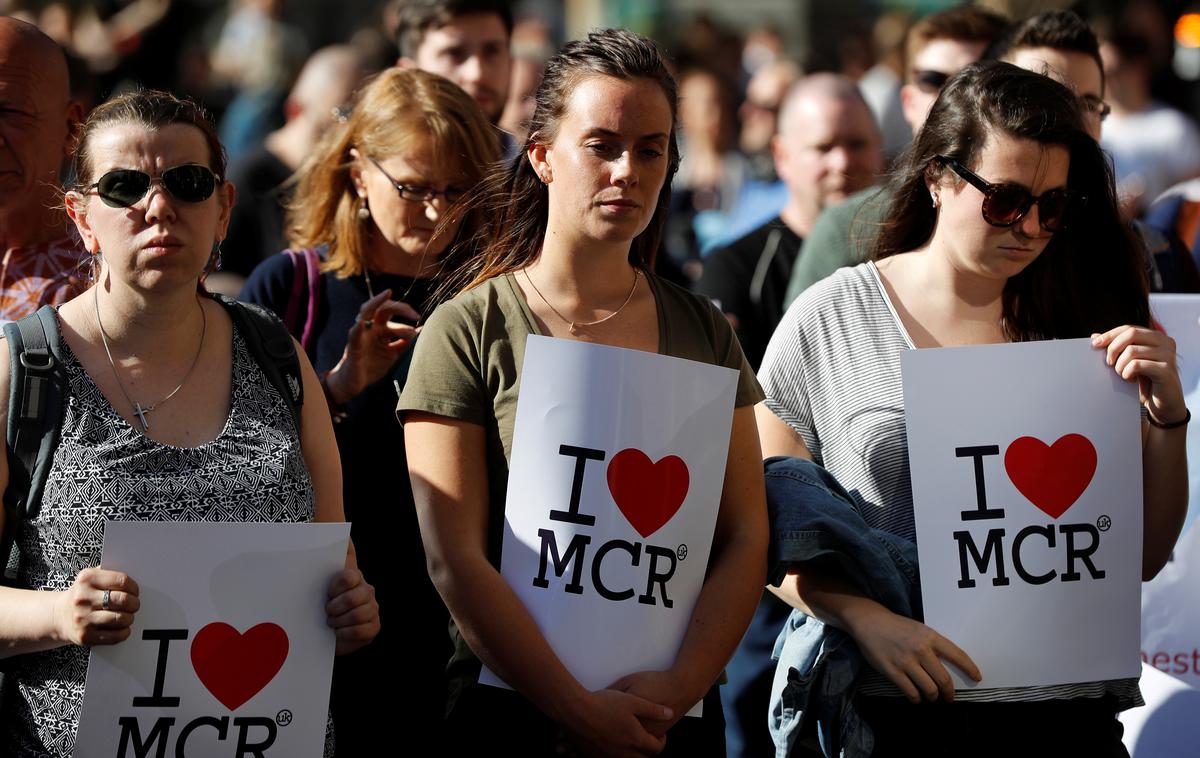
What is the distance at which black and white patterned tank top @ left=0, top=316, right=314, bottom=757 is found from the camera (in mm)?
2486

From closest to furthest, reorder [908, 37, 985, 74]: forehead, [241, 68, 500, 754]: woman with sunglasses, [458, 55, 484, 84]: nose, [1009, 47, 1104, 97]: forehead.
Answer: [241, 68, 500, 754]: woman with sunglasses < [1009, 47, 1104, 97]: forehead < [458, 55, 484, 84]: nose < [908, 37, 985, 74]: forehead

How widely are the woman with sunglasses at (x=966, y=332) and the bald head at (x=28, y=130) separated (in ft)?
5.77

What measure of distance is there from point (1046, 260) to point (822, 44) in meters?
13.3

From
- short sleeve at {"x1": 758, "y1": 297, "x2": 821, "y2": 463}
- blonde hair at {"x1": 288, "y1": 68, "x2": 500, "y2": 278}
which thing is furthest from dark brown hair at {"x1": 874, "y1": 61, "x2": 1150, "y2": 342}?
blonde hair at {"x1": 288, "y1": 68, "x2": 500, "y2": 278}

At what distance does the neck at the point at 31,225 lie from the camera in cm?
327

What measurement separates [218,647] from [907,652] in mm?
1322

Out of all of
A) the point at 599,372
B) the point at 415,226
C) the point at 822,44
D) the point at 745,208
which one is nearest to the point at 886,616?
the point at 599,372

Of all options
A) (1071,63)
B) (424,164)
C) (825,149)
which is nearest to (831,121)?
(825,149)

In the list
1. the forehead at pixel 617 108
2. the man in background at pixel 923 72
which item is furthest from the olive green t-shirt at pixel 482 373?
the man in background at pixel 923 72

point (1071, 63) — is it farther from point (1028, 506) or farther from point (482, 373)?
point (482, 373)

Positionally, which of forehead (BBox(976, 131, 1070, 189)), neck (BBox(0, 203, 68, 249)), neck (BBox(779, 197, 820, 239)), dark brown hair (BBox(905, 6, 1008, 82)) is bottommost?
neck (BBox(0, 203, 68, 249))

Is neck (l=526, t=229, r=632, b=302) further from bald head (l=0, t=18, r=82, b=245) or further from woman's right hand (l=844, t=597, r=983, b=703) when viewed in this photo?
bald head (l=0, t=18, r=82, b=245)

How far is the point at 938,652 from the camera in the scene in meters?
2.79

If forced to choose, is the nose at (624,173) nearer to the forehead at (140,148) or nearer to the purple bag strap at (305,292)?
the forehead at (140,148)
